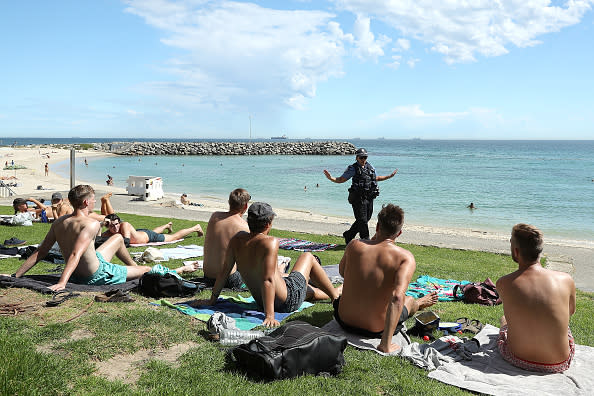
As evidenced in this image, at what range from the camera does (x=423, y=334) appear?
5043 mm

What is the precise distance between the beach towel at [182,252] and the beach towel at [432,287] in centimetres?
423

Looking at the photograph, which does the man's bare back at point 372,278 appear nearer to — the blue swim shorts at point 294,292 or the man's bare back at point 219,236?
the blue swim shorts at point 294,292

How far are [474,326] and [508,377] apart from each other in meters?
1.37

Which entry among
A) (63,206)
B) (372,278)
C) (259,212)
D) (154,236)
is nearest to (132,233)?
(154,236)

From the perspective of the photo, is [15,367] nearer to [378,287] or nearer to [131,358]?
[131,358]

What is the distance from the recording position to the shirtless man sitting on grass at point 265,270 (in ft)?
16.5

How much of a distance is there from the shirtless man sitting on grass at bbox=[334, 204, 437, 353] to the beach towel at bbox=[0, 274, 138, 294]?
3.13 metres

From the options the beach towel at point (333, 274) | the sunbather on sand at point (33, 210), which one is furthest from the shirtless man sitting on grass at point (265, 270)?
the sunbather on sand at point (33, 210)

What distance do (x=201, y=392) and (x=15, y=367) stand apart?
4.37 feet

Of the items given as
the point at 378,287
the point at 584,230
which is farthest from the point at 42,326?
the point at 584,230

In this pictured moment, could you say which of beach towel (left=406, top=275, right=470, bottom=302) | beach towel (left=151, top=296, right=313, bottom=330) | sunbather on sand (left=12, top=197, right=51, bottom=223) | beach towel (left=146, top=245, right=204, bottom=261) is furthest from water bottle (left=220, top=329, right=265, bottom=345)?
sunbather on sand (left=12, top=197, right=51, bottom=223)

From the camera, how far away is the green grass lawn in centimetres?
343

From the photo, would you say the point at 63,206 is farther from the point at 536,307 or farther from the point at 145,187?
the point at 145,187

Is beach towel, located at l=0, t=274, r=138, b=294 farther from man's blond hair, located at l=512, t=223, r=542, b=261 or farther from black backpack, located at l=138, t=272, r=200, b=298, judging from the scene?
man's blond hair, located at l=512, t=223, r=542, b=261
